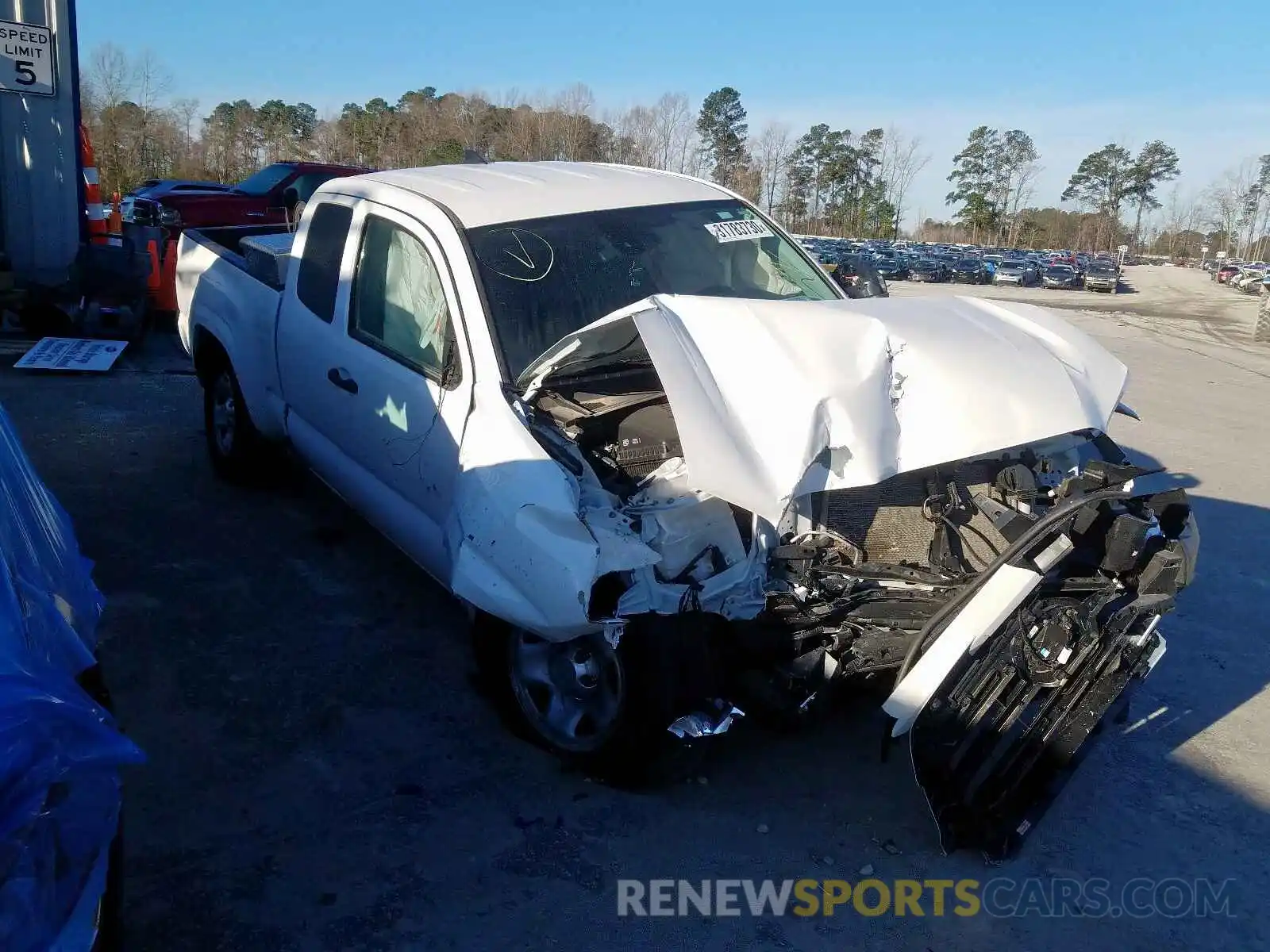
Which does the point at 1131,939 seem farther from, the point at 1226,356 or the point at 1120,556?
the point at 1226,356

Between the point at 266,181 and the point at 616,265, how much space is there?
43.6ft

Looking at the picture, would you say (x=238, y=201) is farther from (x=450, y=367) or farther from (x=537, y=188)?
(x=450, y=367)

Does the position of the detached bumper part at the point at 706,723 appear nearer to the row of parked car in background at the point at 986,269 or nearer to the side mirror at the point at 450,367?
the side mirror at the point at 450,367

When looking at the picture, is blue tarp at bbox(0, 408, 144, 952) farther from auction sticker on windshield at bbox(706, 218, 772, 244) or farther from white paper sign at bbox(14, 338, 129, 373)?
white paper sign at bbox(14, 338, 129, 373)

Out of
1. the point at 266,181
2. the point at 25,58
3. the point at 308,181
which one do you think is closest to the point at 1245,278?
the point at 308,181

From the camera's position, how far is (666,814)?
3.36m

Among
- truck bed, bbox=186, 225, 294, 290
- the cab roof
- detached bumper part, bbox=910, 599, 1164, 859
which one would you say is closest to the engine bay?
detached bumper part, bbox=910, 599, 1164, 859

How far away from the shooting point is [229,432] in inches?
241

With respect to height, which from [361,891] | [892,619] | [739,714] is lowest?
[361,891]

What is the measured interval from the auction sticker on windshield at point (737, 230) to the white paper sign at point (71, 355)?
23.0 feet

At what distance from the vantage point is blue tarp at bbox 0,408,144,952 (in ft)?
5.96

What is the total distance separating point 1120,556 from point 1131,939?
1.14 m

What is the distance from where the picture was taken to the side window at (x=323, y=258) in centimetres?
465

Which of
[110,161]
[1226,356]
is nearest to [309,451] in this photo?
[1226,356]
